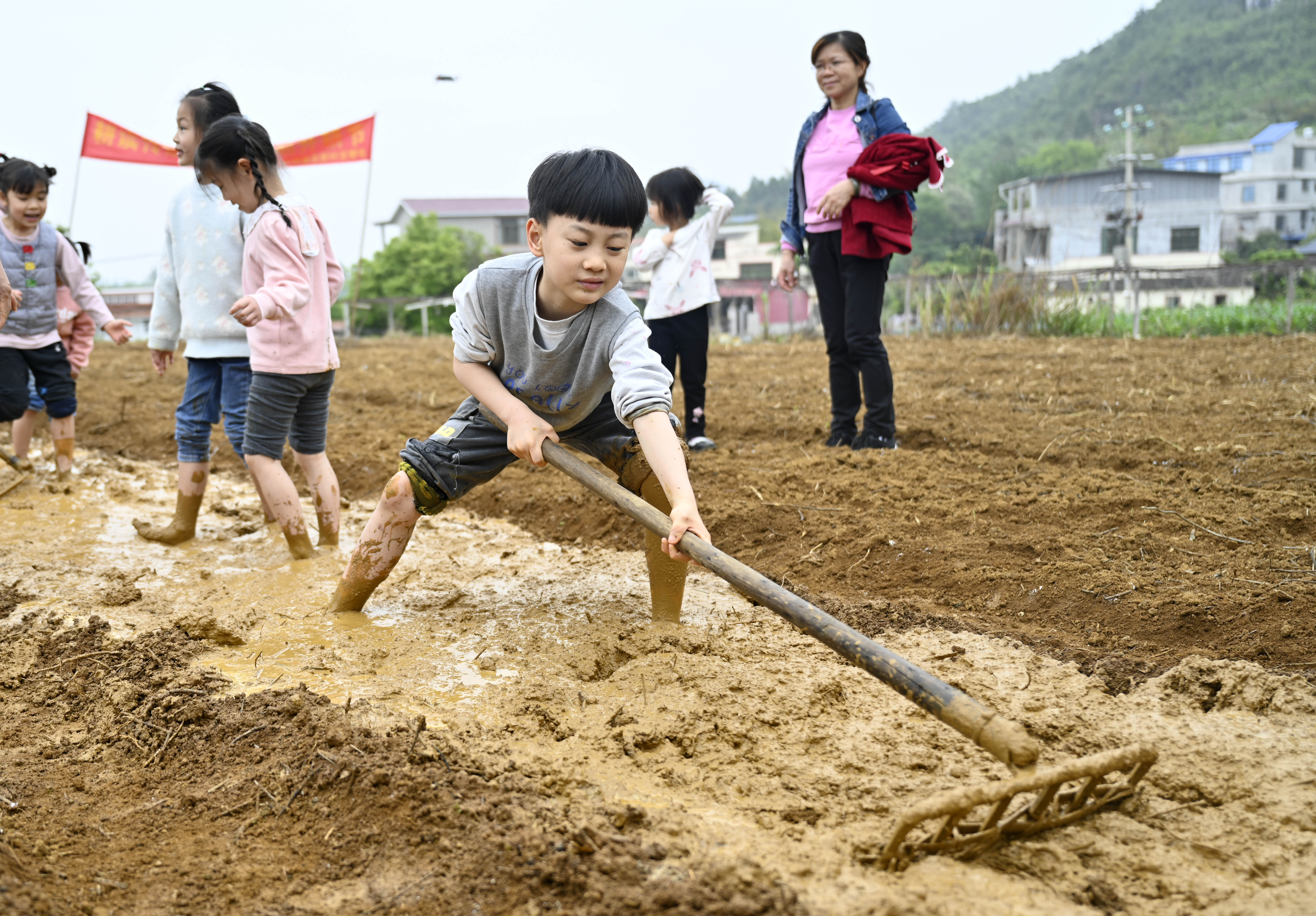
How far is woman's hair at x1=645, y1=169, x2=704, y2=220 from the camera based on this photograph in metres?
5.39

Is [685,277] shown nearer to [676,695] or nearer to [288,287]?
[288,287]

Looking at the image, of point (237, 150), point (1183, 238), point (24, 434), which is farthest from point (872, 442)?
point (1183, 238)

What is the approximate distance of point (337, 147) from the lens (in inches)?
606

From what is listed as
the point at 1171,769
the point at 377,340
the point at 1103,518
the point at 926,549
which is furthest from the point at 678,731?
the point at 377,340

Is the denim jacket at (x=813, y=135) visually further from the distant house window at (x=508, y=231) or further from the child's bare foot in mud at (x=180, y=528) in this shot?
the distant house window at (x=508, y=231)

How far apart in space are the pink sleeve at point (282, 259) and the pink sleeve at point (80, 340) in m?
2.62

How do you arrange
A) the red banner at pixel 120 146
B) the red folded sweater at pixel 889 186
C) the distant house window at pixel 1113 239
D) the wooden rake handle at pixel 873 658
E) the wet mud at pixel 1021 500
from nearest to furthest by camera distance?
the wooden rake handle at pixel 873 658 → the wet mud at pixel 1021 500 → the red folded sweater at pixel 889 186 → the red banner at pixel 120 146 → the distant house window at pixel 1113 239

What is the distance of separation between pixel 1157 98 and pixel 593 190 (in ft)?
291

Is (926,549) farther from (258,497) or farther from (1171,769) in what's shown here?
(258,497)

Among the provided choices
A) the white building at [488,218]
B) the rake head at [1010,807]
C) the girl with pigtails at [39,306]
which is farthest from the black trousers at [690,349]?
the white building at [488,218]

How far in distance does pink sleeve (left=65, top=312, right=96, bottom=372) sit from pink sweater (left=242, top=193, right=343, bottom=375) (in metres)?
2.49

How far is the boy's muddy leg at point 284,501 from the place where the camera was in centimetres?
351

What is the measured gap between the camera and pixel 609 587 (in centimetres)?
332

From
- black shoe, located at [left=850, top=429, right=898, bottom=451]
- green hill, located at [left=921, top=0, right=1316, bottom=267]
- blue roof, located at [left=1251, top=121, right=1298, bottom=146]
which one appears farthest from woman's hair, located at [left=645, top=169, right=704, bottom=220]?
blue roof, located at [left=1251, top=121, right=1298, bottom=146]
